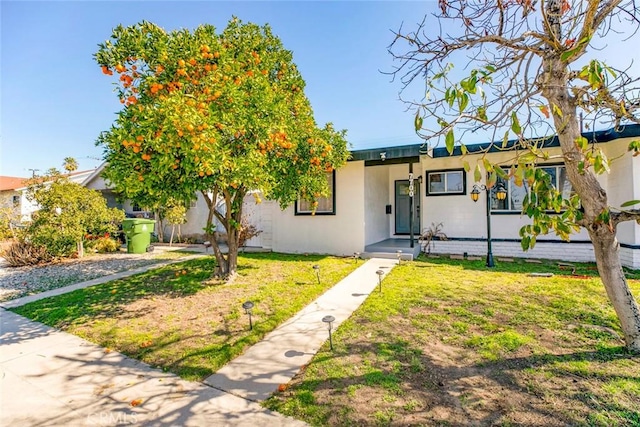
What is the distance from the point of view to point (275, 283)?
20.4ft

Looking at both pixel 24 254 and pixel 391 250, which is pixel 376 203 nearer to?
pixel 391 250

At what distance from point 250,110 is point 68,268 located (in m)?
7.97

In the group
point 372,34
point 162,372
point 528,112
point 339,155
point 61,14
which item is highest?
point 61,14

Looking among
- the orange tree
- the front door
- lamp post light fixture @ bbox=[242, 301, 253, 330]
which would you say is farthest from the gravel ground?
the front door

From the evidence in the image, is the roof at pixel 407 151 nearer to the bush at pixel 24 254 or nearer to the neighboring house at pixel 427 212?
the neighboring house at pixel 427 212

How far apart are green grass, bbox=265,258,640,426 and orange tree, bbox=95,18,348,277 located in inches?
120

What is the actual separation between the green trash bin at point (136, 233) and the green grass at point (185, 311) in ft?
14.5

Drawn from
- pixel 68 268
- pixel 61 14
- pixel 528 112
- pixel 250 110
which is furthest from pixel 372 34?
pixel 68 268

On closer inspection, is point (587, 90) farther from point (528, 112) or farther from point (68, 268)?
point (68, 268)

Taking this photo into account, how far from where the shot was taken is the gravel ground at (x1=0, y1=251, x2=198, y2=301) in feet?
22.2

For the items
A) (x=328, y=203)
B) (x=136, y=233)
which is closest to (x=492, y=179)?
(x=328, y=203)

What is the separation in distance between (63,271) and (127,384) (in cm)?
747

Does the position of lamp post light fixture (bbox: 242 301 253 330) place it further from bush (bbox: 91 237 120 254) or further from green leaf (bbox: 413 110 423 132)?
bush (bbox: 91 237 120 254)

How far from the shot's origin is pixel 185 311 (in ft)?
16.0
